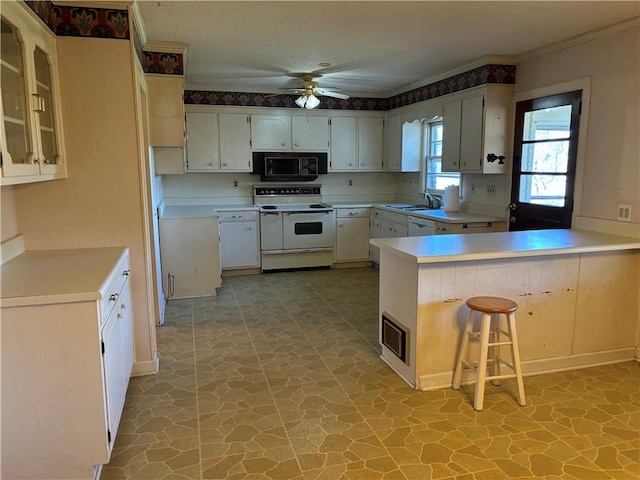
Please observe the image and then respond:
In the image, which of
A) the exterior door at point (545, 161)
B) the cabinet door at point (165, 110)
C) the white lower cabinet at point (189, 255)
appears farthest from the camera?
the white lower cabinet at point (189, 255)

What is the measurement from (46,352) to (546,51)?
4.37 metres

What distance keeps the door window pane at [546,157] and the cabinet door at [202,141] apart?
12.1ft

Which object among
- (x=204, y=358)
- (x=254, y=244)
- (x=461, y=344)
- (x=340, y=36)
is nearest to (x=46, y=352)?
(x=204, y=358)

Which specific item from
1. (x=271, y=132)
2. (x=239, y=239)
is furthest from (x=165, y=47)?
(x=239, y=239)

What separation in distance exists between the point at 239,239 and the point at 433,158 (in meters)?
2.78

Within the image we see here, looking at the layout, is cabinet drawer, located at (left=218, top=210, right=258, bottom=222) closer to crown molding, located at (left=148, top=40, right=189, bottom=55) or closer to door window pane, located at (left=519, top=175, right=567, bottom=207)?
crown molding, located at (left=148, top=40, right=189, bottom=55)

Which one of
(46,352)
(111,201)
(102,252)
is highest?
(111,201)

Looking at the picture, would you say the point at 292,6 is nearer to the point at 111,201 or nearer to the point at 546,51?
the point at 111,201

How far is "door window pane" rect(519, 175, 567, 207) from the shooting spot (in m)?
3.94

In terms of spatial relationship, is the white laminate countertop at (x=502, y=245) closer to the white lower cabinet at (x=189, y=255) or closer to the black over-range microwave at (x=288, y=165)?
the white lower cabinet at (x=189, y=255)

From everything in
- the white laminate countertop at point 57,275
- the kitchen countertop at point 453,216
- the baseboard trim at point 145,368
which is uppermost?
the kitchen countertop at point 453,216

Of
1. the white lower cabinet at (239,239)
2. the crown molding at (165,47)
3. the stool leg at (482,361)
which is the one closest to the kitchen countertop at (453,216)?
the white lower cabinet at (239,239)

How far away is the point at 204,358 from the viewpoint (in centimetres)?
342

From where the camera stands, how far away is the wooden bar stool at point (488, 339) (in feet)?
8.71
